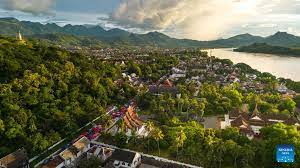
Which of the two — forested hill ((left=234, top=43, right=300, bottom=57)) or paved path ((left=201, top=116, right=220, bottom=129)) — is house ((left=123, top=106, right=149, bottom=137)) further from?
forested hill ((left=234, top=43, right=300, bottom=57))

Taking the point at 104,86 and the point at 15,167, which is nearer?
the point at 15,167

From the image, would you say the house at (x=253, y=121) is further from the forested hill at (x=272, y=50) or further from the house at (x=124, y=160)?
the forested hill at (x=272, y=50)

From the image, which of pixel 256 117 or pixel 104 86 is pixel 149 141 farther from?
pixel 104 86

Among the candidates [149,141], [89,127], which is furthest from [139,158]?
[89,127]

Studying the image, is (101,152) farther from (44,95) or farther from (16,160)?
(44,95)

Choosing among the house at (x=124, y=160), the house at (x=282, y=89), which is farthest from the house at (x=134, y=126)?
the house at (x=282, y=89)

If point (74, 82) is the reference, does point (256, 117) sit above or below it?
below
